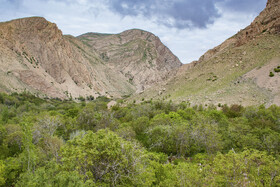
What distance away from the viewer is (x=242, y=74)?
43.7 meters

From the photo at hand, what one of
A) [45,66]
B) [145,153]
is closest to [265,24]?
[145,153]

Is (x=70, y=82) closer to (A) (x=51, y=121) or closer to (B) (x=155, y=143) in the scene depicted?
(A) (x=51, y=121)

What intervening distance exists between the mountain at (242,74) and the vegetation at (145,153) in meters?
5.70

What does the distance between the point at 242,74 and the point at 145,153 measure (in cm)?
4008

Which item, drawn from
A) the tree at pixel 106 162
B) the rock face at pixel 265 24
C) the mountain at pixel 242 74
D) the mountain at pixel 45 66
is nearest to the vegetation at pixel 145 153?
the tree at pixel 106 162

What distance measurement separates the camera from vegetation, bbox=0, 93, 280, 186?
28.2ft

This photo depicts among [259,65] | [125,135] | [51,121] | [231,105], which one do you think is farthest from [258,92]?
[51,121]

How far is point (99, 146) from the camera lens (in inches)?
347

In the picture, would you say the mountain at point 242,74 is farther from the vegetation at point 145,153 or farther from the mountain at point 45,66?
the mountain at point 45,66

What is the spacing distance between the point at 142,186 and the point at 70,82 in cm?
10129

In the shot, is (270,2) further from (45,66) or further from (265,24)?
(45,66)

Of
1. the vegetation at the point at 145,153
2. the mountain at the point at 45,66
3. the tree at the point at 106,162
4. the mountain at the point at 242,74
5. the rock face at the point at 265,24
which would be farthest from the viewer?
the mountain at the point at 45,66

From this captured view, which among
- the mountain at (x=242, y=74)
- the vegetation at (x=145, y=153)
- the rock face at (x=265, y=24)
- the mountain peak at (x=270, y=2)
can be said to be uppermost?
the mountain peak at (x=270, y=2)

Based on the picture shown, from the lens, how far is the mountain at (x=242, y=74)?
37903 mm
